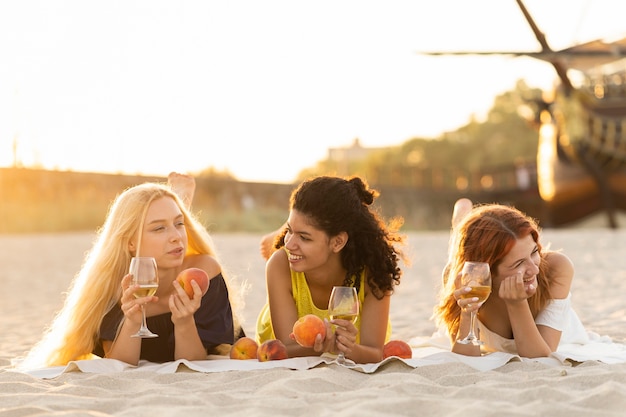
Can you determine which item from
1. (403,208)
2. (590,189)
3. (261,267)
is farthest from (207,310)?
(403,208)

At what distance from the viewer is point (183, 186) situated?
220 inches

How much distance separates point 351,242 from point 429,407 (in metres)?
1.47

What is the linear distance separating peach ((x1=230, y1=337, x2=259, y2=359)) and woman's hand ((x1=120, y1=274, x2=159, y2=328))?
693 millimetres

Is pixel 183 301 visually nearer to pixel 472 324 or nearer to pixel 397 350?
pixel 397 350

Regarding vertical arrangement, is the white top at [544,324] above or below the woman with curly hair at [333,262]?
below

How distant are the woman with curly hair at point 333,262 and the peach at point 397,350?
9 centimetres

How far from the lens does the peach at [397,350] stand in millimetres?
4668

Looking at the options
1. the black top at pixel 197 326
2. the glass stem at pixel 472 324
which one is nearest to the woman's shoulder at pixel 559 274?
the glass stem at pixel 472 324

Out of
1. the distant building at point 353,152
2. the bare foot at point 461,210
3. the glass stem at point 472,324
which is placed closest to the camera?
the glass stem at point 472,324

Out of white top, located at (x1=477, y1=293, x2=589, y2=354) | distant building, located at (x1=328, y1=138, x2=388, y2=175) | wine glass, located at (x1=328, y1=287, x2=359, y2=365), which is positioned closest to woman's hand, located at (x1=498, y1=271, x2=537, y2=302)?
white top, located at (x1=477, y1=293, x2=589, y2=354)

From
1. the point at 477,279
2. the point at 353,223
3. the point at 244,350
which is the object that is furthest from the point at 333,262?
the point at 477,279

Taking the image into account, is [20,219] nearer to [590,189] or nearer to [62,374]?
[590,189]

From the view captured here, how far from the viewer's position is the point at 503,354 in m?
4.45

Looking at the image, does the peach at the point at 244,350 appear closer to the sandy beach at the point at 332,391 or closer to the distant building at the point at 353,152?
the sandy beach at the point at 332,391
